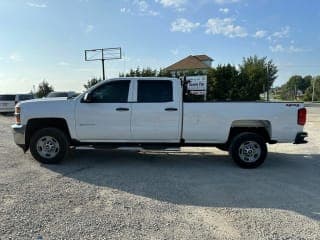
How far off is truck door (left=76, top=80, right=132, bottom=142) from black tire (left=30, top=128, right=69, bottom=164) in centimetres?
41

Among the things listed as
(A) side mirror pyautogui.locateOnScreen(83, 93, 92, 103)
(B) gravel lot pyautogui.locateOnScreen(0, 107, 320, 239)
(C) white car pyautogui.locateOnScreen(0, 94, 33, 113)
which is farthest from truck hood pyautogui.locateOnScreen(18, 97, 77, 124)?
(C) white car pyautogui.locateOnScreen(0, 94, 33, 113)

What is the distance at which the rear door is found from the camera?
313 inches

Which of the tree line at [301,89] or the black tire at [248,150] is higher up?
the tree line at [301,89]

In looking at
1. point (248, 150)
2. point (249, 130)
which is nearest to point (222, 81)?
point (249, 130)

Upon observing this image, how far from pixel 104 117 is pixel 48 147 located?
1.48 m

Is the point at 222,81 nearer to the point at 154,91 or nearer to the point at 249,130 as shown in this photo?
the point at 249,130

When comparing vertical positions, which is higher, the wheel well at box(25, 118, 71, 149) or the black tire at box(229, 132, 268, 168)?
the wheel well at box(25, 118, 71, 149)

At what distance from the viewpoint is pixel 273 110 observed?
789 centimetres

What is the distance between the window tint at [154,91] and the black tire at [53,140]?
1.98 meters

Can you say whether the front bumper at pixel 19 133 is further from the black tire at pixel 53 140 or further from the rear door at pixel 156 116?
the rear door at pixel 156 116

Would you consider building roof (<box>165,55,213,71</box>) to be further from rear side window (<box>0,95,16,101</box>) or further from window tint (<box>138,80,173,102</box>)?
window tint (<box>138,80,173,102</box>)

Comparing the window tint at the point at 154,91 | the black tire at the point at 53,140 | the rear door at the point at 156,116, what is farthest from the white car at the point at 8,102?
the rear door at the point at 156,116

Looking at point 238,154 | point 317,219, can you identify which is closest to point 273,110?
point 238,154

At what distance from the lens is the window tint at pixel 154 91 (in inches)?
318
